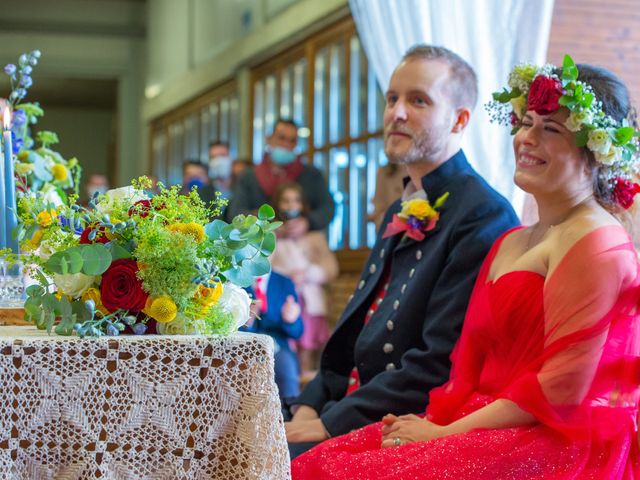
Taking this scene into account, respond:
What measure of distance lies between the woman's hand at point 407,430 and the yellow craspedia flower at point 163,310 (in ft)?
2.33

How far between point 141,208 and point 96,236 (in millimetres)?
85

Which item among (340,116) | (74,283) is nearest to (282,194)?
(340,116)

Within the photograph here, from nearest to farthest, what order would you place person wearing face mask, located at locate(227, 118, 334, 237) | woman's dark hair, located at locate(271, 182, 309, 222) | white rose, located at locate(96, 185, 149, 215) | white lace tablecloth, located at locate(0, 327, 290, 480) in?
white lace tablecloth, located at locate(0, 327, 290, 480)
white rose, located at locate(96, 185, 149, 215)
woman's dark hair, located at locate(271, 182, 309, 222)
person wearing face mask, located at locate(227, 118, 334, 237)

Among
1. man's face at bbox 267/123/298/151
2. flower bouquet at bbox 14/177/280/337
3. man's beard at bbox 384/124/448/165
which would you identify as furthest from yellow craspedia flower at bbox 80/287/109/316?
man's face at bbox 267/123/298/151

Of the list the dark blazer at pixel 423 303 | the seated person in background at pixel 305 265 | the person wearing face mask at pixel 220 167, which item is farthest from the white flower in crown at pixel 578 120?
the person wearing face mask at pixel 220 167

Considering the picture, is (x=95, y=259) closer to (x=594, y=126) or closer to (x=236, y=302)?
(x=236, y=302)

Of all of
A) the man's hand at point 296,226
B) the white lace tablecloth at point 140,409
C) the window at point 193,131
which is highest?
the window at point 193,131

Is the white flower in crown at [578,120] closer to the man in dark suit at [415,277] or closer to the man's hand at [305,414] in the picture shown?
the man in dark suit at [415,277]

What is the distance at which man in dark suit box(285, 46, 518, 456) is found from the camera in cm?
254

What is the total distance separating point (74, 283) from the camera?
1788 mm

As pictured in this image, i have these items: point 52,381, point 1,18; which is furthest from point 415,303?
point 1,18

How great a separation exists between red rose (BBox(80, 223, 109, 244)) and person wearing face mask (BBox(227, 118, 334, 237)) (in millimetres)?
4620

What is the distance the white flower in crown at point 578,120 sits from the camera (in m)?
2.22

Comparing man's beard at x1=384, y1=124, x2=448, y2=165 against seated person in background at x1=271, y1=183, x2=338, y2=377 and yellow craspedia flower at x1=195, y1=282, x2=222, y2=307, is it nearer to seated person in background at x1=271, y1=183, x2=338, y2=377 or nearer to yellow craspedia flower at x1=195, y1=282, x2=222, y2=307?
yellow craspedia flower at x1=195, y1=282, x2=222, y2=307
